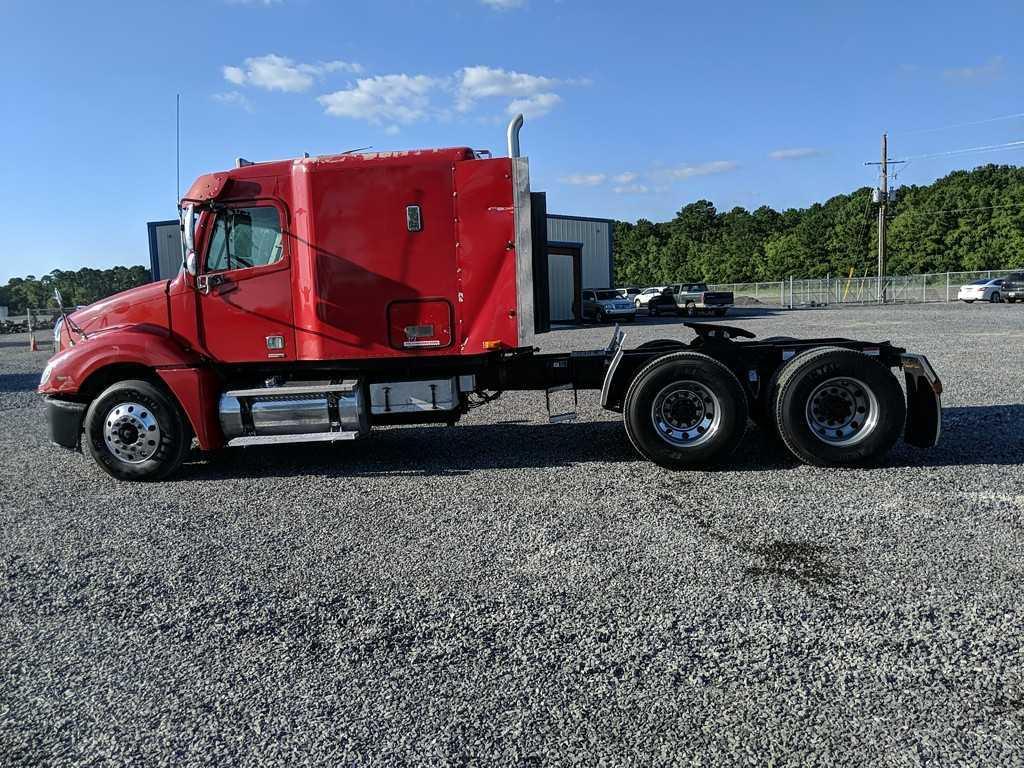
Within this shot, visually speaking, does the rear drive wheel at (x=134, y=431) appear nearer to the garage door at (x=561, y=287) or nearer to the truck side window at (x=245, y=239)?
the truck side window at (x=245, y=239)

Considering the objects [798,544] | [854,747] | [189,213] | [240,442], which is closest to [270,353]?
[240,442]

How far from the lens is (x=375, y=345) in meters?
6.96

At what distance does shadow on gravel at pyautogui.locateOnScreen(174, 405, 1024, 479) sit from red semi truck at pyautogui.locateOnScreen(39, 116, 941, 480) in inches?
16.0

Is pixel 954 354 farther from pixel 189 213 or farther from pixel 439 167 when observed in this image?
pixel 189 213

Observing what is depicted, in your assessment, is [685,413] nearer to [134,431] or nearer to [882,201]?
[134,431]

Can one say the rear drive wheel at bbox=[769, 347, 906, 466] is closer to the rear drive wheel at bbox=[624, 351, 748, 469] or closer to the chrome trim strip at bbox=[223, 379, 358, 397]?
the rear drive wheel at bbox=[624, 351, 748, 469]

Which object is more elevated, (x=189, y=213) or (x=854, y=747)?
(x=189, y=213)

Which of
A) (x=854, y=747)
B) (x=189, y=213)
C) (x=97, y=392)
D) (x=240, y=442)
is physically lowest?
(x=854, y=747)

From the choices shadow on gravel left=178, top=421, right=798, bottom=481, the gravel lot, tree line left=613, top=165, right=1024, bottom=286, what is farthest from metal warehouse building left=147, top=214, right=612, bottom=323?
tree line left=613, top=165, right=1024, bottom=286

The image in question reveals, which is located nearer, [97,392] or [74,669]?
[74,669]

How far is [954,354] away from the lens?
47.8 ft

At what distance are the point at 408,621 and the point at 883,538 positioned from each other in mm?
3160

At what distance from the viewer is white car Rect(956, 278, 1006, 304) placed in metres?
40.1

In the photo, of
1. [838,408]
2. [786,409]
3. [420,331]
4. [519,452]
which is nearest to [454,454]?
[519,452]
